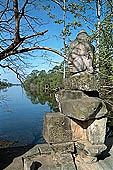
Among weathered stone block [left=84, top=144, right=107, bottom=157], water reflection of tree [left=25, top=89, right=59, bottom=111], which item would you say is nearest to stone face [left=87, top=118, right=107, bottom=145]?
weathered stone block [left=84, top=144, right=107, bottom=157]

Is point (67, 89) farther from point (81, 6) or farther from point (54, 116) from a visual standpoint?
point (81, 6)

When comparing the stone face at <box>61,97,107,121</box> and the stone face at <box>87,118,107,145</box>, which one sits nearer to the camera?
the stone face at <box>61,97,107,121</box>

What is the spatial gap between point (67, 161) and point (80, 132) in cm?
47

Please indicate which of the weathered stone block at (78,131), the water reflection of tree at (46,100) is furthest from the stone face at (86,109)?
the water reflection of tree at (46,100)

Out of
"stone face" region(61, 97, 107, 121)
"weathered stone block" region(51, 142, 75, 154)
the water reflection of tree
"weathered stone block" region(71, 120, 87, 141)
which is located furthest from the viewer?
the water reflection of tree

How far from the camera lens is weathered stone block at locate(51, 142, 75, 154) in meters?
2.39

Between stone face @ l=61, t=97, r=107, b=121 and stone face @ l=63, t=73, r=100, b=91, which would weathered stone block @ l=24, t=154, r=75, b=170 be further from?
stone face @ l=63, t=73, r=100, b=91

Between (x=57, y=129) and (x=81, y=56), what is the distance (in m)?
1.19

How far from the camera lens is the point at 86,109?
7.04 ft

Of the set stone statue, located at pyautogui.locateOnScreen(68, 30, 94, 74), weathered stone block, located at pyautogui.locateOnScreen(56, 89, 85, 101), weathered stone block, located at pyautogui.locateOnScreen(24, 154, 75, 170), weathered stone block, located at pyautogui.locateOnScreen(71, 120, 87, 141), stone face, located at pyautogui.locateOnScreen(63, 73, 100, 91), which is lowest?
weathered stone block, located at pyautogui.locateOnScreen(24, 154, 75, 170)

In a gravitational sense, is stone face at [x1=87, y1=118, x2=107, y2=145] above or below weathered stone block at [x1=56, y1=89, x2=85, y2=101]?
below

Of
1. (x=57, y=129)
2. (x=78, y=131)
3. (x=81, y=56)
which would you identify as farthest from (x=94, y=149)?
(x=81, y=56)

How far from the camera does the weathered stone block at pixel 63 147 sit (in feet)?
7.83

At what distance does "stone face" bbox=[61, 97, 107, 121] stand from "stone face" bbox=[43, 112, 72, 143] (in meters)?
0.18
